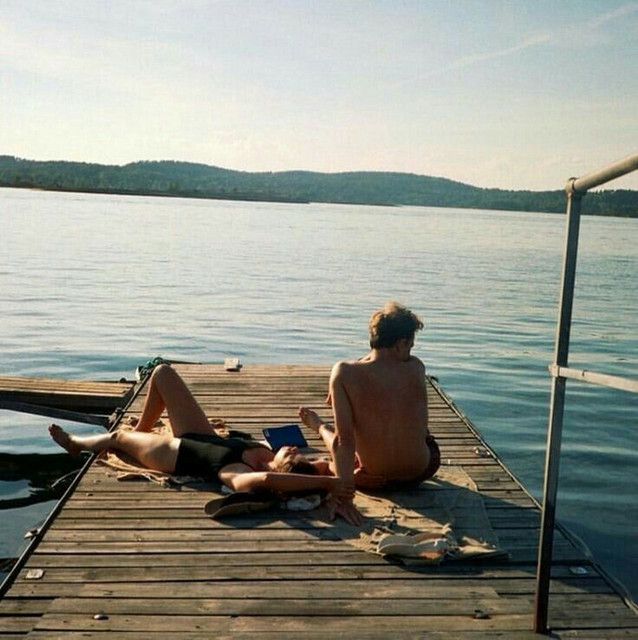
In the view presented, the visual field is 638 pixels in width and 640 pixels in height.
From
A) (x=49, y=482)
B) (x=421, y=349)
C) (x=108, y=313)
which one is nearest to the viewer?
(x=49, y=482)

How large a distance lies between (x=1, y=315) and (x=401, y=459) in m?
16.3

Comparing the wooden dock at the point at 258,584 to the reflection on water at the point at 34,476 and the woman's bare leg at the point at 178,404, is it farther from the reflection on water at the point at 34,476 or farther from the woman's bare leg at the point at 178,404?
the reflection on water at the point at 34,476

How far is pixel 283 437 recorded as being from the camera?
676 cm

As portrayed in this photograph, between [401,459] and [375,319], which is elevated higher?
[375,319]

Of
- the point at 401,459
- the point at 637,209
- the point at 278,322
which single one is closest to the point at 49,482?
the point at 401,459

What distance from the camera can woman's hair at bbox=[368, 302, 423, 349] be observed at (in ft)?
17.4

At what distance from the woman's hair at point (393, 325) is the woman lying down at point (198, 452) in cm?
93

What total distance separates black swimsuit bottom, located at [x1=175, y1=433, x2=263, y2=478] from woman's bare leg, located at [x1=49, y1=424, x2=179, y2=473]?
65 millimetres

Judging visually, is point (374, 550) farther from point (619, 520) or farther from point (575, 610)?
point (619, 520)

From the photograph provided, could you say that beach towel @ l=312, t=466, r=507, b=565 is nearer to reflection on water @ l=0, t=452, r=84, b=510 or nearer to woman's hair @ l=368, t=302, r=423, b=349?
woman's hair @ l=368, t=302, r=423, b=349

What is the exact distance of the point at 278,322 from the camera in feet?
67.4

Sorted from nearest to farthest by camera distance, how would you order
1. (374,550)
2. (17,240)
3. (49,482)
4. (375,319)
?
(374,550) → (375,319) → (49,482) → (17,240)

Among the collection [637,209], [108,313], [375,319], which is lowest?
[108,313]

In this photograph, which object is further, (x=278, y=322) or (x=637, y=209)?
(x=278, y=322)
